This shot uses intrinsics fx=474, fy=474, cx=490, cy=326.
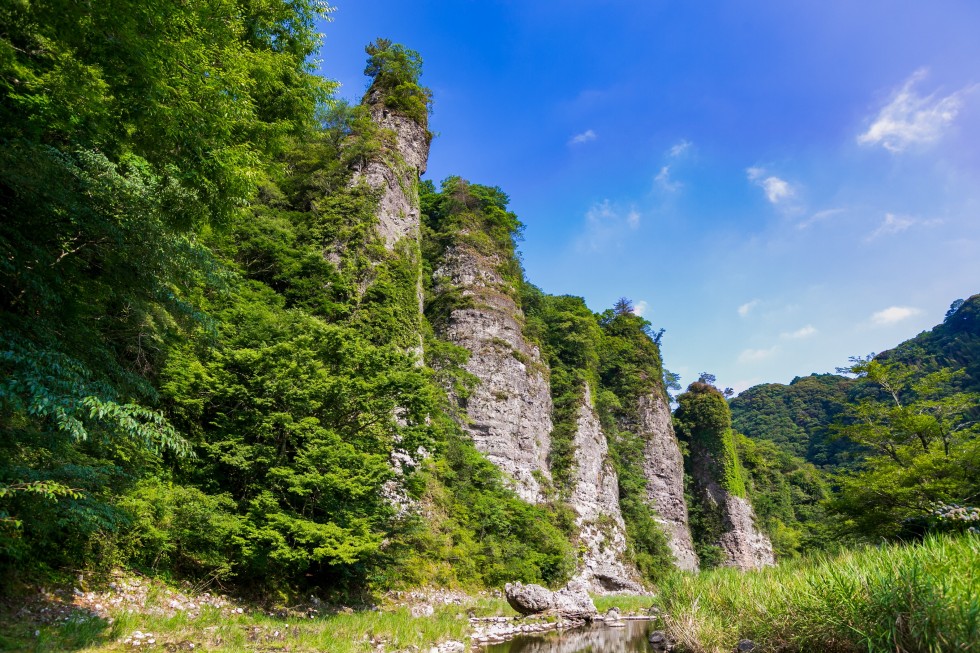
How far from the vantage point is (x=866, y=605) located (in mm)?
6453

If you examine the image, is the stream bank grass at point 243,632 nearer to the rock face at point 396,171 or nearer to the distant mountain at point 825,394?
the rock face at point 396,171

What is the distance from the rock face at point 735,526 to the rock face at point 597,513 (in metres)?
16.1

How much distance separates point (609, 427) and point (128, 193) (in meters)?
41.5

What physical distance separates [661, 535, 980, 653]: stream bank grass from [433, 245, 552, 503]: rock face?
19954 millimetres

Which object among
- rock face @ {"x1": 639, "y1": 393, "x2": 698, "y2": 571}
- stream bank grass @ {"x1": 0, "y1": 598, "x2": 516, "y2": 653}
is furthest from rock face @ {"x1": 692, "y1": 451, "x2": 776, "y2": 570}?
stream bank grass @ {"x1": 0, "y1": 598, "x2": 516, "y2": 653}

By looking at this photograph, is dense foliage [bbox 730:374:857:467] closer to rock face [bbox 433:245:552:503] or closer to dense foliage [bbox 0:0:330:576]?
rock face [bbox 433:245:552:503]

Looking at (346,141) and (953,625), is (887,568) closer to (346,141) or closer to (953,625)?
(953,625)

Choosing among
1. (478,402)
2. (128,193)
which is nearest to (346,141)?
(478,402)

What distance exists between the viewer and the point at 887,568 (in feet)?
21.9

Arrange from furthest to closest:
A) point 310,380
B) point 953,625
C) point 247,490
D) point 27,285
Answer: point 310,380 → point 247,490 → point 27,285 → point 953,625

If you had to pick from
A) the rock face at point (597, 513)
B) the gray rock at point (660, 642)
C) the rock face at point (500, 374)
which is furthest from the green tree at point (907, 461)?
the rock face at point (500, 374)

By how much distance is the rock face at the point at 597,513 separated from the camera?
1241 inches

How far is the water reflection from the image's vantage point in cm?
1313

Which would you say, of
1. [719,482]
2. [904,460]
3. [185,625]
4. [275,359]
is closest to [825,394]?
[719,482]
